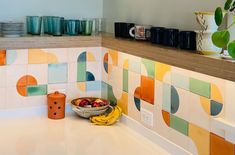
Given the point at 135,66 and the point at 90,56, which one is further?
the point at 90,56

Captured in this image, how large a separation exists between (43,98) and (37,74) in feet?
0.54

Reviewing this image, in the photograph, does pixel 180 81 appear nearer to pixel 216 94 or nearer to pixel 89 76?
pixel 216 94

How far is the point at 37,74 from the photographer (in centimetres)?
243

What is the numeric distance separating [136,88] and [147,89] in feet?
0.41

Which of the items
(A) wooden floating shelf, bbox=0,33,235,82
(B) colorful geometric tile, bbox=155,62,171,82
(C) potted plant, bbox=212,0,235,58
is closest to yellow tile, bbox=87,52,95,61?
(A) wooden floating shelf, bbox=0,33,235,82

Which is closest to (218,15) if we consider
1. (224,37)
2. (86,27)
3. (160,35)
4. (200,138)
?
(224,37)

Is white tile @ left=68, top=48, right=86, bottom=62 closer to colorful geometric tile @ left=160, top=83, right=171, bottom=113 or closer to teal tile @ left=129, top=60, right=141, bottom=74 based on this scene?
teal tile @ left=129, top=60, right=141, bottom=74

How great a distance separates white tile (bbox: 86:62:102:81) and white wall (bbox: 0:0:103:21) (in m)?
0.35

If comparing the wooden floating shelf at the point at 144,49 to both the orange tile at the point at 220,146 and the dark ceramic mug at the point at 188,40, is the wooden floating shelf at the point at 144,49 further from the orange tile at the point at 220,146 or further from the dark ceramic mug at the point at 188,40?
the orange tile at the point at 220,146

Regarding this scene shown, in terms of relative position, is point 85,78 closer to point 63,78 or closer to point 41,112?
point 63,78

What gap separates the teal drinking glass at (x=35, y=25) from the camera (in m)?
2.37

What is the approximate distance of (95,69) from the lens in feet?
8.50

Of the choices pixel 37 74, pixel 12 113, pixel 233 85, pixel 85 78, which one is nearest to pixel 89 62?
pixel 85 78

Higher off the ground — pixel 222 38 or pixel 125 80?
pixel 222 38
